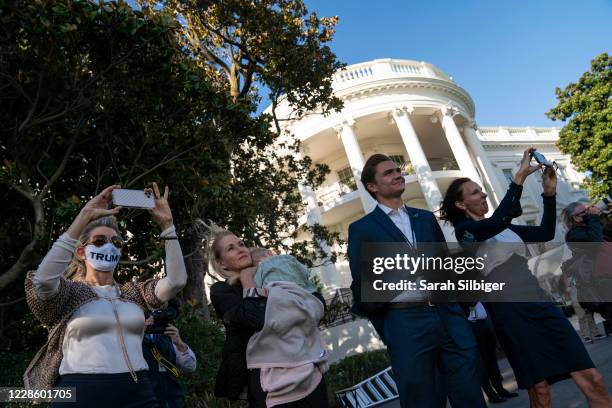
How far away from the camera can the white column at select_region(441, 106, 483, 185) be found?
21.6m

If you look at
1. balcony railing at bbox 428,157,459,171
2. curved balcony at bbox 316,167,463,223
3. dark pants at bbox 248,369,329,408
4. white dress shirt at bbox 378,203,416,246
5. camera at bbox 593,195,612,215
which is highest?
balcony railing at bbox 428,157,459,171

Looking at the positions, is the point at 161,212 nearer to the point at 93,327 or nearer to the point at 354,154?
the point at 93,327

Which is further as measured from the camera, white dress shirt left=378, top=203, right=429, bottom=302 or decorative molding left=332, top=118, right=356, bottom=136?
decorative molding left=332, top=118, right=356, bottom=136

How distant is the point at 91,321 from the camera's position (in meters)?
2.29

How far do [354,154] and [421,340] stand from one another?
60.3ft

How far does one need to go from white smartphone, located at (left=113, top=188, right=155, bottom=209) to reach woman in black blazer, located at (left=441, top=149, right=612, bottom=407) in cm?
221


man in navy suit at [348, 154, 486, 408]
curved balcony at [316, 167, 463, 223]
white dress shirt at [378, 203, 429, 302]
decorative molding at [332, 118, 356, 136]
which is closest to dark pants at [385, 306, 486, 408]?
man in navy suit at [348, 154, 486, 408]

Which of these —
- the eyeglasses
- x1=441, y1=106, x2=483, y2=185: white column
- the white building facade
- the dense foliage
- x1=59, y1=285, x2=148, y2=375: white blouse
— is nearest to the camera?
x1=59, y1=285, x2=148, y2=375: white blouse

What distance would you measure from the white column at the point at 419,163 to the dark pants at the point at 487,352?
14.6 meters

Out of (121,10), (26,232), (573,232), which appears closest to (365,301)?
(573,232)

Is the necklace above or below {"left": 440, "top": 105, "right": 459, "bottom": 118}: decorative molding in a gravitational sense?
below

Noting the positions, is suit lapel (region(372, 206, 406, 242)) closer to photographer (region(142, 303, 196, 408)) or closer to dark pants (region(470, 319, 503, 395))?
photographer (region(142, 303, 196, 408))

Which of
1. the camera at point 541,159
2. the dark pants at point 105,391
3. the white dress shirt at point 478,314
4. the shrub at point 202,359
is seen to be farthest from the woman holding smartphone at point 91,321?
the shrub at point 202,359

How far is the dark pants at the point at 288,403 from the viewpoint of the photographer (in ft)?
7.51
